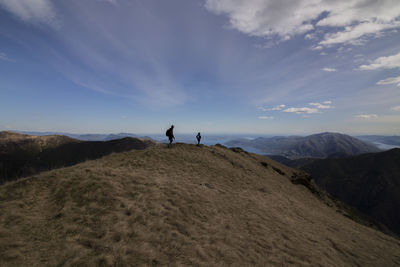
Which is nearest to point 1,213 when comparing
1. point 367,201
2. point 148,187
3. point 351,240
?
point 148,187

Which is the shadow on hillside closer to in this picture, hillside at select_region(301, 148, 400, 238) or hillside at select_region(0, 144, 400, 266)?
hillside at select_region(0, 144, 400, 266)

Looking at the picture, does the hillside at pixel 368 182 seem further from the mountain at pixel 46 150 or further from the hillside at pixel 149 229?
the mountain at pixel 46 150

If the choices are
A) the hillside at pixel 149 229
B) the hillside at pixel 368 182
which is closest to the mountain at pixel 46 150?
the hillside at pixel 149 229

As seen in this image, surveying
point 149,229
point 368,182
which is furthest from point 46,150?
point 368,182

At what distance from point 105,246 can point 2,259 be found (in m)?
2.88

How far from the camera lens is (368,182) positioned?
143375mm

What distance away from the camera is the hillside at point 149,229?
599 cm

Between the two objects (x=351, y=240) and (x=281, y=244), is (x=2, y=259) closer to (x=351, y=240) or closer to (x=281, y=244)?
(x=281, y=244)

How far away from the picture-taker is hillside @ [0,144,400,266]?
236 inches

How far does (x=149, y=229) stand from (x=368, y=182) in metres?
208

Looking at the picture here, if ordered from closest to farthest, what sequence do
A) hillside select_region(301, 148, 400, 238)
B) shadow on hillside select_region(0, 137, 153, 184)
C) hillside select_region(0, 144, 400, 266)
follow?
1. hillside select_region(0, 144, 400, 266)
2. shadow on hillside select_region(0, 137, 153, 184)
3. hillside select_region(301, 148, 400, 238)

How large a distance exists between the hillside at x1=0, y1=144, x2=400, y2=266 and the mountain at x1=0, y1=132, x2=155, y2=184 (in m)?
132

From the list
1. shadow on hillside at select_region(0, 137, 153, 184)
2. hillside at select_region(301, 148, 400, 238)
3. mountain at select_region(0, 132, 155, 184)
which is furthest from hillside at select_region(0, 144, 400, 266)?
hillside at select_region(301, 148, 400, 238)

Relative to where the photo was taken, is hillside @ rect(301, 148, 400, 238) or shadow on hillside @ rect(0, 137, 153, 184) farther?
hillside @ rect(301, 148, 400, 238)
